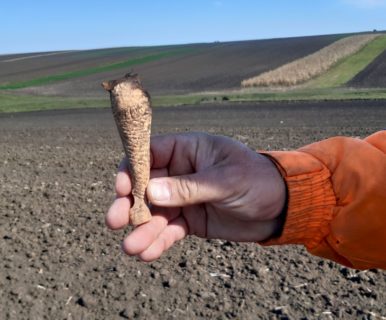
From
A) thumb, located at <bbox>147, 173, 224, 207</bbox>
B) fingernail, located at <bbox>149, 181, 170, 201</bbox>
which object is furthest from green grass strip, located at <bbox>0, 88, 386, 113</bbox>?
fingernail, located at <bbox>149, 181, 170, 201</bbox>

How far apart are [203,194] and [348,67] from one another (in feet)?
108

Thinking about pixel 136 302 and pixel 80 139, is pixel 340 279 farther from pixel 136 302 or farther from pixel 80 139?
pixel 80 139

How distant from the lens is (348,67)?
33.3 metres

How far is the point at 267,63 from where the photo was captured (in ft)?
131

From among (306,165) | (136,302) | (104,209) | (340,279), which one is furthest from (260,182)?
(104,209)

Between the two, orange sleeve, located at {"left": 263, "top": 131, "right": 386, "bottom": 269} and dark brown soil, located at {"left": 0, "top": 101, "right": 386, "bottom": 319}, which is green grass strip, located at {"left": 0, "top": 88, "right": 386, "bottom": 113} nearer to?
dark brown soil, located at {"left": 0, "top": 101, "right": 386, "bottom": 319}

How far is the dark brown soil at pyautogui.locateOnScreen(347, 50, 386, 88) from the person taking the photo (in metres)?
24.6

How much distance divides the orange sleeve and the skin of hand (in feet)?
0.27

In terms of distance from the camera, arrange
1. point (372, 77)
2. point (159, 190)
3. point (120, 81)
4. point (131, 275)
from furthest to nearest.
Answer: point (372, 77), point (131, 275), point (159, 190), point (120, 81)

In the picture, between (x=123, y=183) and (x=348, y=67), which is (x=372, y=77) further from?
(x=123, y=183)

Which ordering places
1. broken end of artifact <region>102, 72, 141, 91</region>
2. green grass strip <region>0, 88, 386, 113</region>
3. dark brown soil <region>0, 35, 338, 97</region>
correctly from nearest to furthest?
broken end of artifact <region>102, 72, 141, 91</region> < green grass strip <region>0, 88, 386, 113</region> < dark brown soil <region>0, 35, 338, 97</region>

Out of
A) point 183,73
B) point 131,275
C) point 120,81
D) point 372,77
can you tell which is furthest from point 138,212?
point 183,73

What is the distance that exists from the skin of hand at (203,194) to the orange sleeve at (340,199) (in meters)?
0.08

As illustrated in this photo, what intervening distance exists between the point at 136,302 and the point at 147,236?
2453mm
